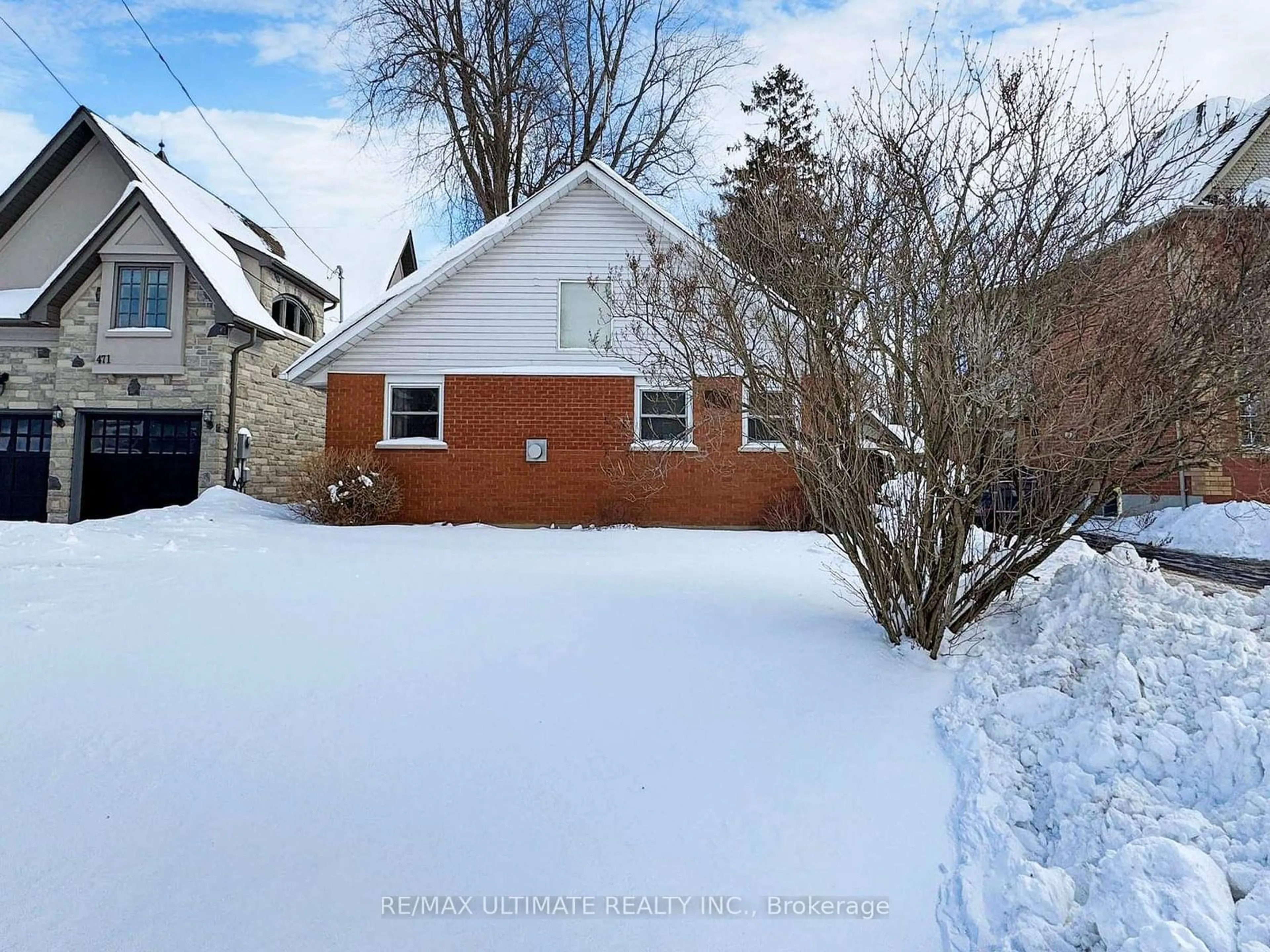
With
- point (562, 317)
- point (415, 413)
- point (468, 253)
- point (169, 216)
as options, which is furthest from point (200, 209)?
point (562, 317)

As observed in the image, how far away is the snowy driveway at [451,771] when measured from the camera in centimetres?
246

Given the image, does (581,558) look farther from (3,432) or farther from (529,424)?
(3,432)

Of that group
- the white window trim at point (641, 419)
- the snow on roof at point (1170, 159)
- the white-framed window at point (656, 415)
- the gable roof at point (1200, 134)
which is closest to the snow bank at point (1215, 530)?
the gable roof at point (1200, 134)

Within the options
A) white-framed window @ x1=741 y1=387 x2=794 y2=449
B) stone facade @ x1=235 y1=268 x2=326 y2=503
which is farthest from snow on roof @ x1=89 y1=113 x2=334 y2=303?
white-framed window @ x1=741 y1=387 x2=794 y2=449

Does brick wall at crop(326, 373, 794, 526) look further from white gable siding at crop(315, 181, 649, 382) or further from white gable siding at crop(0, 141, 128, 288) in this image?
white gable siding at crop(0, 141, 128, 288)

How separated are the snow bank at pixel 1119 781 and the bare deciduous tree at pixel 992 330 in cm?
78

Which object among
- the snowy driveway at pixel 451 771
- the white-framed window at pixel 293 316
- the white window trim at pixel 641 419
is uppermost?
the white-framed window at pixel 293 316

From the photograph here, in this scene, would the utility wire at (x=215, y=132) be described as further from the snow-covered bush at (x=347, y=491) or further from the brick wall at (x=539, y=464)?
the snow-covered bush at (x=347, y=491)

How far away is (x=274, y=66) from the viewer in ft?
43.6

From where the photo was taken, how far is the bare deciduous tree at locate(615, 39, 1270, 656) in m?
4.02

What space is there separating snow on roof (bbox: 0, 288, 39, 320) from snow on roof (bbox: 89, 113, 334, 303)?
11.2 ft

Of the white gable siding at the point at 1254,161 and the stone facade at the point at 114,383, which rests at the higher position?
the white gable siding at the point at 1254,161

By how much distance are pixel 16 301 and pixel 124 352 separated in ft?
10.7

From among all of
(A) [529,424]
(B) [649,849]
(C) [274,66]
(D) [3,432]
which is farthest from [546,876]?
(D) [3,432]
